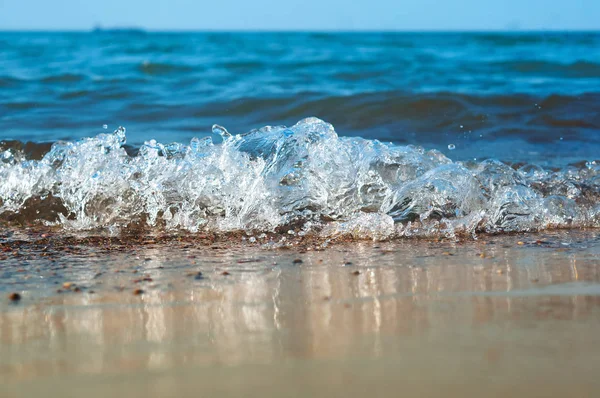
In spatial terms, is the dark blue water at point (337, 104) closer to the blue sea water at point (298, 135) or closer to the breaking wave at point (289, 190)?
the blue sea water at point (298, 135)

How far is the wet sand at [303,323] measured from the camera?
131 cm

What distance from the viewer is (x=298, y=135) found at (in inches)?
131

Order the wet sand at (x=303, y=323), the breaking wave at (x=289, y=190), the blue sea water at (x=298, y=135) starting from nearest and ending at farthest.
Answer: the wet sand at (x=303, y=323) → the breaking wave at (x=289, y=190) → the blue sea water at (x=298, y=135)

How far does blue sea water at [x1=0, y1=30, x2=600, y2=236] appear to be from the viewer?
314 centimetres

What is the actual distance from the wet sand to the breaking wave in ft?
1.56

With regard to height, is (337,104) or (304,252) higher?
(337,104)

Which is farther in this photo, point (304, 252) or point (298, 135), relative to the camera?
point (298, 135)

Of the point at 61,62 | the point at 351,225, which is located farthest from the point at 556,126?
the point at 61,62

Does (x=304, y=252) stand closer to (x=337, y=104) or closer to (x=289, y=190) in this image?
(x=289, y=190)

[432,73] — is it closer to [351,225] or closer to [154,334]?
[351,225]

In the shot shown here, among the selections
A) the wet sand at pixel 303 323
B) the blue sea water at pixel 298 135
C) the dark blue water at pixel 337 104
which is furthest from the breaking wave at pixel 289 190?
the dark blue water at pixel 337 104

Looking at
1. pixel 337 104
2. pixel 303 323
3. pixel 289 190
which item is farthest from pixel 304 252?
pixel 337 104

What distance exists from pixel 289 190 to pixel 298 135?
0.33 metres

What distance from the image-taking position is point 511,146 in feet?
16.8
